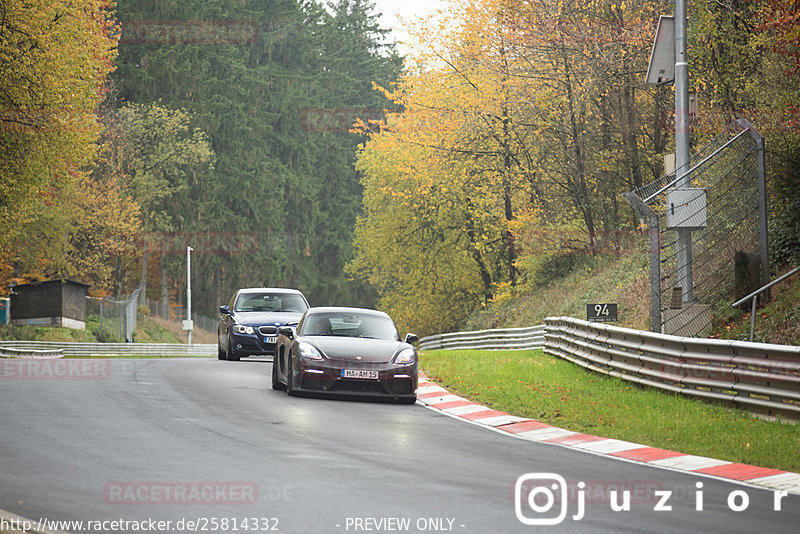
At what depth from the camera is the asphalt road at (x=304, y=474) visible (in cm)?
770

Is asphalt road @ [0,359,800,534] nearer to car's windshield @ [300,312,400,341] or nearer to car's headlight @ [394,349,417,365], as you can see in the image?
car's headlight @ [394,349,417,365]

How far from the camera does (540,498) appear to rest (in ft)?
28.2

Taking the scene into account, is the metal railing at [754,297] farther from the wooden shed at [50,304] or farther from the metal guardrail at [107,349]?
the wooden shed at [50,304]

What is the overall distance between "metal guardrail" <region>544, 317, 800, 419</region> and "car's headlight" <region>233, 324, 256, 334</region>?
7.85m

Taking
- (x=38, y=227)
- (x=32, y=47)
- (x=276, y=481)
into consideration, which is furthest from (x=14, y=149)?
(x=276, y=481)

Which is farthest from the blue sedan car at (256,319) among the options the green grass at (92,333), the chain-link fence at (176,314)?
the chain-link fence at (176,314)

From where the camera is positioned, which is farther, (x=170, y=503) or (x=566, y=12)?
(x=566, y=12)

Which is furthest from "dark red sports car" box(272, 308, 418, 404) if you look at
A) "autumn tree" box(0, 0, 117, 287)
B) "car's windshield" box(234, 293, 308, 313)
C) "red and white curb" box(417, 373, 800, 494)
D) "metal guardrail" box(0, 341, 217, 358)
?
"metal guardrail" box(0, 341, 217, 358)

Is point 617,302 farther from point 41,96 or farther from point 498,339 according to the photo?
point 41,96

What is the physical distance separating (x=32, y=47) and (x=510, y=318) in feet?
65.2

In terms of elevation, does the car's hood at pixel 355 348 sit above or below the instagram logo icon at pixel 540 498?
above

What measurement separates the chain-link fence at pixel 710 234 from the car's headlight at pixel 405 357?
4.36 meters

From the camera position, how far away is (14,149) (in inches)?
1441

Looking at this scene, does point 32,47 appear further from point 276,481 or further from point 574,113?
point 276,481
